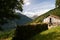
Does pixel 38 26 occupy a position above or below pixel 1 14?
below

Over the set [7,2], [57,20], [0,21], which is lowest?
[57,20]

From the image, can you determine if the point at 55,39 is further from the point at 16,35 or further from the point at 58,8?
the point at 58,8

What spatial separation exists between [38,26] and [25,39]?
725cm

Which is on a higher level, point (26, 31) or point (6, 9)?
point (6, 9)

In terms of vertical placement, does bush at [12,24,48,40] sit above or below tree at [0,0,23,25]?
below

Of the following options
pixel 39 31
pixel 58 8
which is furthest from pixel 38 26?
pixel 58 8

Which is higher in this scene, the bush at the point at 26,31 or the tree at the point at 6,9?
the tree at the point at 6,9

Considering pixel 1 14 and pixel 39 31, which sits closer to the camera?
pixel 1 14

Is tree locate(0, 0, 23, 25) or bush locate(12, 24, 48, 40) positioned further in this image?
bush locate(12, 24, 48, 40)

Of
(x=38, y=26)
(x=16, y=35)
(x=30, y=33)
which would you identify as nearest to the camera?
(x=16, y=35)

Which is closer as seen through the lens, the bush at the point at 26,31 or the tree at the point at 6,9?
the tree at the point at 6,9

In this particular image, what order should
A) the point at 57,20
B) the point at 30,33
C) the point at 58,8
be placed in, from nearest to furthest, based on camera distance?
the point at 30,33 < the point at 57,20 < the point at 58,8

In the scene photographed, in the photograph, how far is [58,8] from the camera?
11975 cm

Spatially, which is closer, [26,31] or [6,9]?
[6,9]
